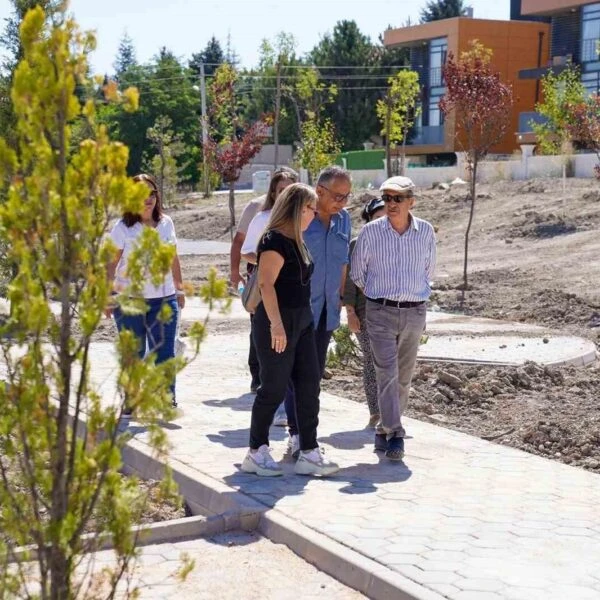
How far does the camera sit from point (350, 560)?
5344mm

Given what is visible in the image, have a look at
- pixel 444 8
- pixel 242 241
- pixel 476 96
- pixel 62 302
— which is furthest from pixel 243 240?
pixel 444 8

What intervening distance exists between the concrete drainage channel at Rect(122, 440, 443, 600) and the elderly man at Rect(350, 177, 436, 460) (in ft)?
4.24

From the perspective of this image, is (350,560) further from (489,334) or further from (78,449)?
(489,334)

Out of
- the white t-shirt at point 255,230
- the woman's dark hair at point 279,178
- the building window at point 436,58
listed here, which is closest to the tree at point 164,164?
the building window at point 436,58

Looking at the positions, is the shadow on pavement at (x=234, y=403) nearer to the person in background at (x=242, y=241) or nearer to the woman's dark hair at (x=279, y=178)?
the person in background at (x=242, y=241)

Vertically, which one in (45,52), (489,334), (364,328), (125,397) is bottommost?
(489,334)

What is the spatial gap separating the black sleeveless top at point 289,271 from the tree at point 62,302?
10.0ft

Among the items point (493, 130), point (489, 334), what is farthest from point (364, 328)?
point (493, 130)

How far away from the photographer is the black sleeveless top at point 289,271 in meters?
6.73

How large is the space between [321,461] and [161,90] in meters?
65.9

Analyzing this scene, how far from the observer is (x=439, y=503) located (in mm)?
6414

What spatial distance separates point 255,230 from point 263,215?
0.43 ft

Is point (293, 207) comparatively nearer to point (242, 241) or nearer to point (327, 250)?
point (327, 250)

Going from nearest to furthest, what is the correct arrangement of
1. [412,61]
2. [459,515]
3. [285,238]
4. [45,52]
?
[45,52] → [459,515] → [285,238] → [412,61]
